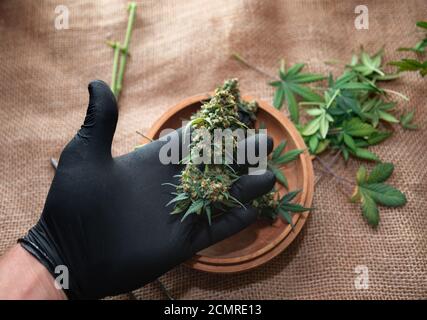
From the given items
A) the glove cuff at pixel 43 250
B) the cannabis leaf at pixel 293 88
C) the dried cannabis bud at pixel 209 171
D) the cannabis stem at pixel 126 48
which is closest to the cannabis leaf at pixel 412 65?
the cannabis leaf at pixel 293 88

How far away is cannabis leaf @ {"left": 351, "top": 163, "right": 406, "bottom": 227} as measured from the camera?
1443 mm

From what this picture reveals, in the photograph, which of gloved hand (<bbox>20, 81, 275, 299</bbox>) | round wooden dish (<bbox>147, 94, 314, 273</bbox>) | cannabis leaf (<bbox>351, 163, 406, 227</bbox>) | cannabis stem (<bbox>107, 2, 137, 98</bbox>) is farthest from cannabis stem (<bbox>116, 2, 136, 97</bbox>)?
cannabis leaf (<bbox>351, 163, 406, 227</bbox>)

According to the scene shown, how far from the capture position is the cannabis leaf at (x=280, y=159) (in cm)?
141

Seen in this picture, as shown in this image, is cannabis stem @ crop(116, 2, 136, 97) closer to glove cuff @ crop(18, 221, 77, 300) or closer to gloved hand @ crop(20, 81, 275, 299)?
gloved hand @ crop(20, 81, 275, 299)

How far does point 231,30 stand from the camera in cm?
176

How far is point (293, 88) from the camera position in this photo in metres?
1.59

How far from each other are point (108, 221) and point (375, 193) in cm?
85

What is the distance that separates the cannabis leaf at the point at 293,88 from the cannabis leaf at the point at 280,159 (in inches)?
7.5

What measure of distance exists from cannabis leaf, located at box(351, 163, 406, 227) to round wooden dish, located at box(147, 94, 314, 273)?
0.62ft

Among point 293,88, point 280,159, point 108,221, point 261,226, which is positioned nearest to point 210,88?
point 293,88

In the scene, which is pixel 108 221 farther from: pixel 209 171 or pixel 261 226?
pixel 261 226

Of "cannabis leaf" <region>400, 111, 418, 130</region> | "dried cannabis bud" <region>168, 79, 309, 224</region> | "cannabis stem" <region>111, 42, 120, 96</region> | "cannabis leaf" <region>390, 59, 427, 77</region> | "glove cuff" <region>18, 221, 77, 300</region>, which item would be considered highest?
"cannabis stem" <region>111, 42, 120, 96</region>

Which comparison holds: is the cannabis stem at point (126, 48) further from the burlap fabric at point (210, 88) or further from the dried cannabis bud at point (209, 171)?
the dried cannabis bud at point (209, 171)
